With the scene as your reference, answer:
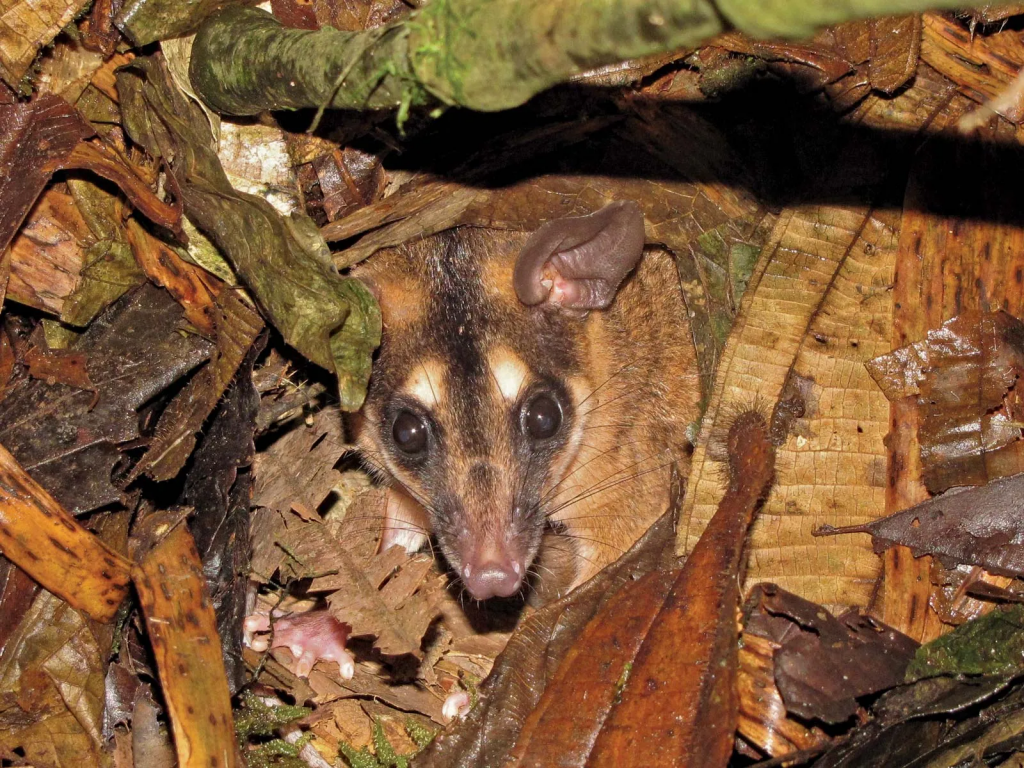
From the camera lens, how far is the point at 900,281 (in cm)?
398

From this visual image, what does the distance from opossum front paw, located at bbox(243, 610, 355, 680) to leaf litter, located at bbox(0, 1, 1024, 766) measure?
5cm

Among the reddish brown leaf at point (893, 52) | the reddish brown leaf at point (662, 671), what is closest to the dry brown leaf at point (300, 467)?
the reddish brown leaf at point (662, 671)

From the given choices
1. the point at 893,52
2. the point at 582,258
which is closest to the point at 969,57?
the point at 893,52

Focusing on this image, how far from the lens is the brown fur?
4.04 m

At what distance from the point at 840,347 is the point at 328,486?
86.6 inches

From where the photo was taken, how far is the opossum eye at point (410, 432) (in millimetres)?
4145

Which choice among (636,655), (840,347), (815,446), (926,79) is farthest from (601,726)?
(926,79)

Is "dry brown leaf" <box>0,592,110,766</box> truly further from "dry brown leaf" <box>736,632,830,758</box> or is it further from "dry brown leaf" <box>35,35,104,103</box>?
"dry brown leaf" <box>736,632,830,758</box>

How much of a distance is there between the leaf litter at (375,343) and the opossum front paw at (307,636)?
0.05m

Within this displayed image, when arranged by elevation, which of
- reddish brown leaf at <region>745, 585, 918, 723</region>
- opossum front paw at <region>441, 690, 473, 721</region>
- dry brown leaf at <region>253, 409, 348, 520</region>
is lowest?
opossum front paw at <region>441, 690, 473, 721</region>

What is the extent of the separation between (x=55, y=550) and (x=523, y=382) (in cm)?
180

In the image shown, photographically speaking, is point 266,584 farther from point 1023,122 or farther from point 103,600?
point 1023,122

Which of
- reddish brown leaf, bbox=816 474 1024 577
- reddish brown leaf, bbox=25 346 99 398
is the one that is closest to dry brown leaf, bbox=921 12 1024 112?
reddish brown leaf, bbox=816 474 1024 577

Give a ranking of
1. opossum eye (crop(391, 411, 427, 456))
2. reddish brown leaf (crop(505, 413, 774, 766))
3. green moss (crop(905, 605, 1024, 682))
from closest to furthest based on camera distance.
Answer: reddish brown leaf (crop(505, 413, 774, 766)) < green moss (crop(905, 605, 1024, 682)) < opossum eye (crop(391, 411, 427, 456))
